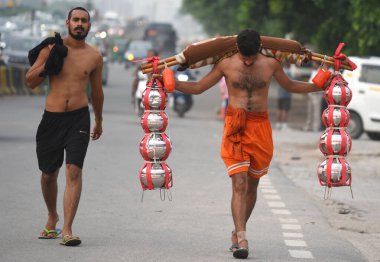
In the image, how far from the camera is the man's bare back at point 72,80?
384 inches

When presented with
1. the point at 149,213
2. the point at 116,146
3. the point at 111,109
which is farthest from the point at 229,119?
the point at 111,109

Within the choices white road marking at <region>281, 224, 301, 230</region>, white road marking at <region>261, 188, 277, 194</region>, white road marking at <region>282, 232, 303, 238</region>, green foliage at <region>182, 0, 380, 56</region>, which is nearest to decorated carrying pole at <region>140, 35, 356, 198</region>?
white road marking at <region>282, 232, 303, 238</region>

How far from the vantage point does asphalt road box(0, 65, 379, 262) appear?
9.38 m

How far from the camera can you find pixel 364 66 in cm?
2673

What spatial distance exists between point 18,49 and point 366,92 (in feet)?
75.0

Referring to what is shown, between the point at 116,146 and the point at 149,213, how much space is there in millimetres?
8963

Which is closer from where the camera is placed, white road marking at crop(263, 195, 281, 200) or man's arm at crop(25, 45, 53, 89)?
man's arm at crop(25, 45, 53, 89)

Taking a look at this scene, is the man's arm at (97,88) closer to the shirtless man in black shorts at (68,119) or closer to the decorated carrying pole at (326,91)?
the shirtless man in black shorts at (68,119)

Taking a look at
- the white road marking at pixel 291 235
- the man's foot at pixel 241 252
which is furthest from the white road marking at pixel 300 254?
the white road marking at pixel 291 235

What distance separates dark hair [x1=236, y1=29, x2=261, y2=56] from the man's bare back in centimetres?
133

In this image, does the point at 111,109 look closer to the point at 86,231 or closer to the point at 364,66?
the point at 364,66

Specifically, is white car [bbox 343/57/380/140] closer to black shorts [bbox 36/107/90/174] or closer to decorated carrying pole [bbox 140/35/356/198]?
decorated carrying pole [bbox 140/35/356/198]

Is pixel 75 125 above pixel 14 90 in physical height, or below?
above

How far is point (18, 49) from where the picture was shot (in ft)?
154
